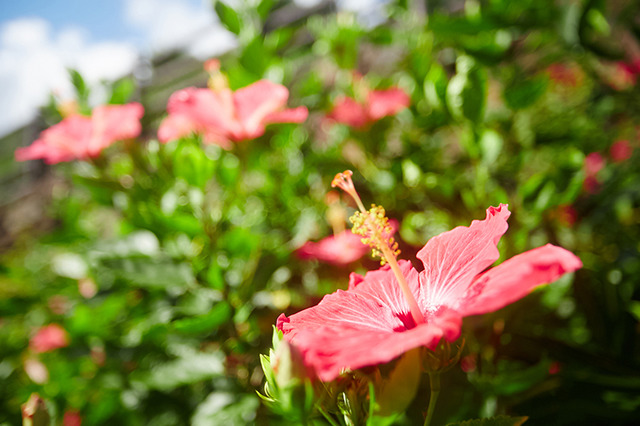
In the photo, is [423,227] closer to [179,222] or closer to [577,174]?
[577,174]

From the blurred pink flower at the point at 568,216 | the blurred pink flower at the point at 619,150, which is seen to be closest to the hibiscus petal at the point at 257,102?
the blurred pink flower at the point at 568,216

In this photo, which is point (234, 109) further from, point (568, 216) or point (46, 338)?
point (46, 338)

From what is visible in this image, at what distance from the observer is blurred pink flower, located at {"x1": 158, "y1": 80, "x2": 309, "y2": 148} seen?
905mm

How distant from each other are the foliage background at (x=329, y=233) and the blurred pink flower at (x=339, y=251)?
0.11 feet

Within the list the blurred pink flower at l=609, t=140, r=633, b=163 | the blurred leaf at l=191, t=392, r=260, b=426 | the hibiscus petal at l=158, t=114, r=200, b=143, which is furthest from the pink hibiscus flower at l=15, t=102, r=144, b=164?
the blurred pink flower at l=609, t=140, r=633, b=163

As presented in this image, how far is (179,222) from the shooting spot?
0.81m

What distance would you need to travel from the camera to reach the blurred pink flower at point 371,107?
3.86ft

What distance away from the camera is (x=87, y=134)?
1100 millimetres

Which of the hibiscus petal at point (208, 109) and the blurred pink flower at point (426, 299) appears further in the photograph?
the hibiscus petal at point (208, 109)

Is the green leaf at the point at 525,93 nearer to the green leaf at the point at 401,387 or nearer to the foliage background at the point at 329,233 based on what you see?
the foliage background at the point at 329,233

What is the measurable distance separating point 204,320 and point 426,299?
38 cm

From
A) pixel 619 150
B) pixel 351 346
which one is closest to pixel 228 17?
pixel 351 346

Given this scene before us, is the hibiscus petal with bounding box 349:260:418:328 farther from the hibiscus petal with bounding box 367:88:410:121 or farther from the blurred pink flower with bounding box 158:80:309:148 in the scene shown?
the hibiscus petal with bounding box 367:88:410:121

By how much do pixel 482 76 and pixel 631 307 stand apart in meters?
0.56
